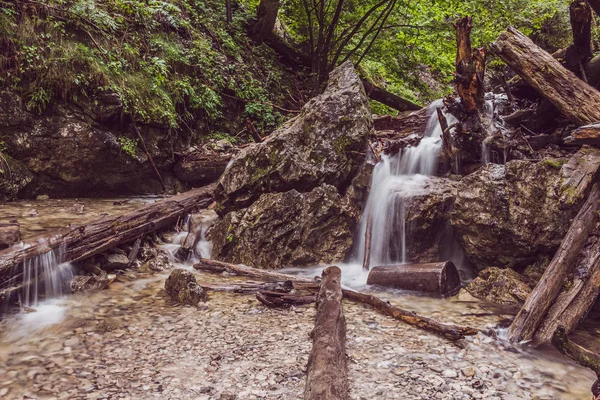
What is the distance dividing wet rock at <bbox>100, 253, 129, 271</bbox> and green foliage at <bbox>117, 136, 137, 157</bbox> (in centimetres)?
350

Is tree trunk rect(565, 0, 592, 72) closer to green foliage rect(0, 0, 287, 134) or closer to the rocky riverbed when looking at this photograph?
the rocky riverbed

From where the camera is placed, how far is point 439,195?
6.04m

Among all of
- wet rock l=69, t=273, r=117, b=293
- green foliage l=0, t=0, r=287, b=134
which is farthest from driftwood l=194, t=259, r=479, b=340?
green foliage l=0, t=0, r=287, b=134

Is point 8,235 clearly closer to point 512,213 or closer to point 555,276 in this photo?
point 555,276

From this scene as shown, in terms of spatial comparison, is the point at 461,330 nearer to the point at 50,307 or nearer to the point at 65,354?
the point at 65,354

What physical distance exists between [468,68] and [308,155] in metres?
2.98

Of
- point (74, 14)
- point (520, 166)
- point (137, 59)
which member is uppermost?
point (74, 14)

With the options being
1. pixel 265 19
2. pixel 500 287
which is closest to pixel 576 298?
pixel 500 287

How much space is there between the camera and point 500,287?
4.69m

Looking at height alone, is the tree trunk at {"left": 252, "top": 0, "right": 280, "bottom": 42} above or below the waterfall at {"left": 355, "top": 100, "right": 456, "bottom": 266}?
above

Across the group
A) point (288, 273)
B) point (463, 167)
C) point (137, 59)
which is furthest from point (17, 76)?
point (463, 167)

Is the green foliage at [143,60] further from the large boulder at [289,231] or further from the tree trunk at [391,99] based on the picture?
the large boulder at [289,231]

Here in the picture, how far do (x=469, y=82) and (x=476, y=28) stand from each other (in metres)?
4.10

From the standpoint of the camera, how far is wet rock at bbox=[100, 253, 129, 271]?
210 inches
